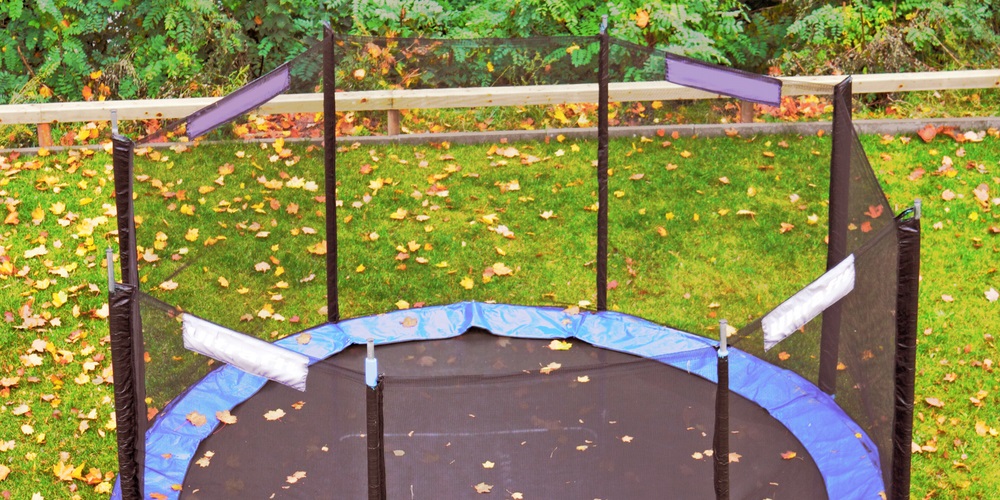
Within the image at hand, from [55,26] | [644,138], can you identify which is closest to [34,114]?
[55,26]

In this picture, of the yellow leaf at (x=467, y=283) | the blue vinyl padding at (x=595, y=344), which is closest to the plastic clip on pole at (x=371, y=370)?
the blue vinyl padding at (x=595, y=344)

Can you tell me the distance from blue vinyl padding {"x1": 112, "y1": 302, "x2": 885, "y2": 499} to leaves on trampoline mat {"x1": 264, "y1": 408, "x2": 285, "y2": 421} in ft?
0.64

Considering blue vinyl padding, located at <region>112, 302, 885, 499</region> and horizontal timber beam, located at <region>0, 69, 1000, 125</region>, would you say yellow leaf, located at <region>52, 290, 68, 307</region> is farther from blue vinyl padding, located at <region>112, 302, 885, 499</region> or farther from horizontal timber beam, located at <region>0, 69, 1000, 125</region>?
horizontal timber beam, located at <region>0, 69, 1000, 125</region>

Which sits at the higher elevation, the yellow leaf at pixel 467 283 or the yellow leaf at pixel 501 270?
the yellow leaf at pixel 501 270

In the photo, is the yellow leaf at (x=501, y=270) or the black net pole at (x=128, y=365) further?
the yellow leaf at (x=501, y=270)

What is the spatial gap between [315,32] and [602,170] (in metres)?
3.46

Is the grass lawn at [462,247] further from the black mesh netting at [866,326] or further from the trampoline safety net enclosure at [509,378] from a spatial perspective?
the black mesh netting at [866,326]

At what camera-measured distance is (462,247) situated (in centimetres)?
670

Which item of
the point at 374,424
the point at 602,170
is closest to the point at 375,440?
the point at 374,424

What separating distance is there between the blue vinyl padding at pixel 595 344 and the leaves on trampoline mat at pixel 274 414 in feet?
0.64

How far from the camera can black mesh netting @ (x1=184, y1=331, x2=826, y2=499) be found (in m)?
4.62

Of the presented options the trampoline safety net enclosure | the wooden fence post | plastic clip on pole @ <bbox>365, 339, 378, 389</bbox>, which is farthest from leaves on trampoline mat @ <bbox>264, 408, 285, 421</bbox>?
the wooden fence post

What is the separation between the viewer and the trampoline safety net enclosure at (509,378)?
3.85 metres

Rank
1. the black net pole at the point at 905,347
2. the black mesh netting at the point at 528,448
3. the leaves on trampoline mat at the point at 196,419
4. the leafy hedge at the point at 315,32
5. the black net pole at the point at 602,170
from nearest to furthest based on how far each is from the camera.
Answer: the black net pole at the point at 905,347, the black mesh netting at the point at 528,448, the leaves on trampoline mat at the point at 196,419, the black net pole at the point at 602,170, the leafy hedge at the point at 315,32
